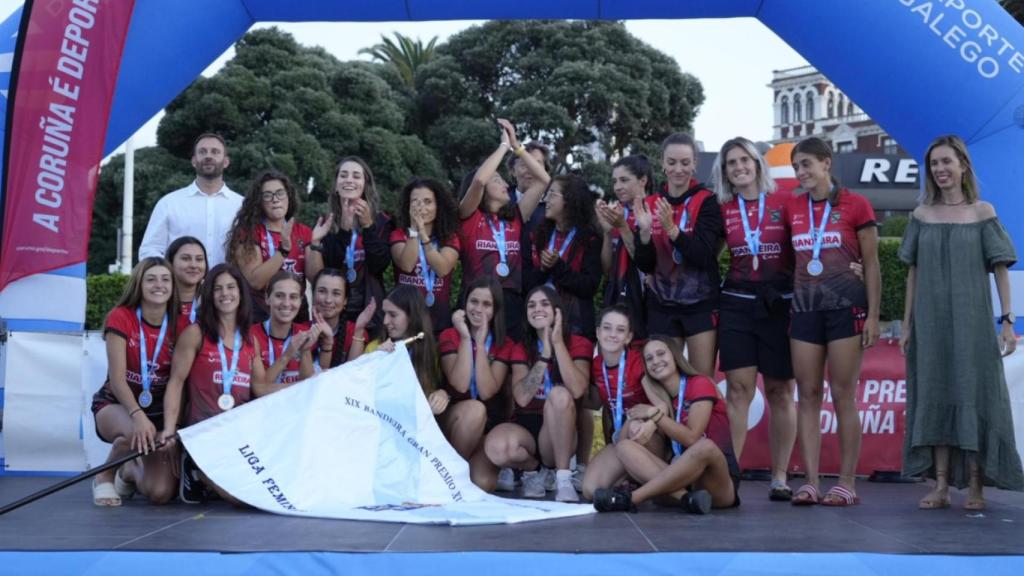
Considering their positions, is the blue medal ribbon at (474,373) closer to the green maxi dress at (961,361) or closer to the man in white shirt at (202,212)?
the man in white shirt at (202,212)

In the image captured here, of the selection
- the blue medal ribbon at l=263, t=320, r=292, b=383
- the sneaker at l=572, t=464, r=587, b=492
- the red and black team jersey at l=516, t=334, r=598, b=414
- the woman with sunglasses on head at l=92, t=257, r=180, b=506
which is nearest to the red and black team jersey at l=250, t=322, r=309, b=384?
the blue medal ribbon at l=263, t=320, r=292, b=383

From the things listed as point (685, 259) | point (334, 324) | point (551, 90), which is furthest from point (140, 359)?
point (551, 90)

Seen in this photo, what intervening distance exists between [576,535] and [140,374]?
2404 mm

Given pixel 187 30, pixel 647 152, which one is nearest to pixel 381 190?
pixel 647 152

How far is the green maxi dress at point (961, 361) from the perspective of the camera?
17.0 ft

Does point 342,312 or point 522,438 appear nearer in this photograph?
point 522,438

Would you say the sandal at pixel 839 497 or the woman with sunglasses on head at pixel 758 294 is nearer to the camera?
the sandal at pixel 839 497

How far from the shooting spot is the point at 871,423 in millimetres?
7051

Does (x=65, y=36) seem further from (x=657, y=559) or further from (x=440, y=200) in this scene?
(x=657, y=559)

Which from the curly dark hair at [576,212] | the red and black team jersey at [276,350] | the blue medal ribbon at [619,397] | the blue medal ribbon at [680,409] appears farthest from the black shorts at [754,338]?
the red and black team jersey at [276,350]

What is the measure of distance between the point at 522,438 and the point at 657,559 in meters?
2.06

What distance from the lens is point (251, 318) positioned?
5.56 metres

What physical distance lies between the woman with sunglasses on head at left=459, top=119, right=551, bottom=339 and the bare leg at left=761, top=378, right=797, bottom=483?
1.40 meters

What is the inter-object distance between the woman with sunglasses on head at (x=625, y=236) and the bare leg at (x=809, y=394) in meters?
0.85
